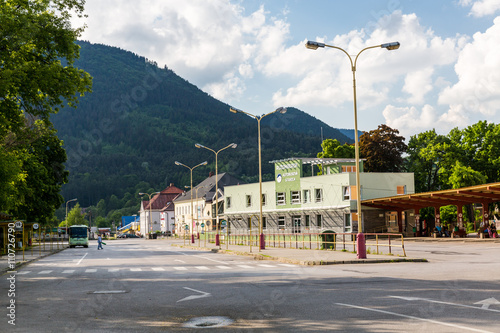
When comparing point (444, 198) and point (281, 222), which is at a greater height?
point (444, 198)

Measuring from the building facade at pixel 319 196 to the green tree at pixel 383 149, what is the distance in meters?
8.31

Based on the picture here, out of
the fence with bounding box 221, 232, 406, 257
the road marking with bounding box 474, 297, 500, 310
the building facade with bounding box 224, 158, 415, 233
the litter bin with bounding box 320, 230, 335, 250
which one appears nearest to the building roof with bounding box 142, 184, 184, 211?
the building facade with bounding box 224, 158, 415, 233

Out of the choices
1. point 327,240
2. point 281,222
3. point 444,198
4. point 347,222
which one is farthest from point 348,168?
point 327,240

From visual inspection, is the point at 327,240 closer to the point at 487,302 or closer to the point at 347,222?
the point at 487,302

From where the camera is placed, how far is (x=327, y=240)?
3294 cm

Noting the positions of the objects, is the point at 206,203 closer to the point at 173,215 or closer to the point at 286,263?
the point at 173,215

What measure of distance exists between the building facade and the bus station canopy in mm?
3883

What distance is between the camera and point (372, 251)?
31.0 m

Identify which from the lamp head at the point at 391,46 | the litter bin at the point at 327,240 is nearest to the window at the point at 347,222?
the litter bin at the point at 327,240

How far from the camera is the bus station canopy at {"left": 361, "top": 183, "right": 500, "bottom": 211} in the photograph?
43844 mm

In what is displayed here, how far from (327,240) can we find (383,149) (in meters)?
49.5

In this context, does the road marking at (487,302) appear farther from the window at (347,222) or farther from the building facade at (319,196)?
the window at (347,222)

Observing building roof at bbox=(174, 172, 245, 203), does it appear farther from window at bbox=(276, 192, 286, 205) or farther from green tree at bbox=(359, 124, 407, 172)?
green tree at bbox=(359, 124, 407, 172)

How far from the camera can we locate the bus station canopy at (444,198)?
43.8m
